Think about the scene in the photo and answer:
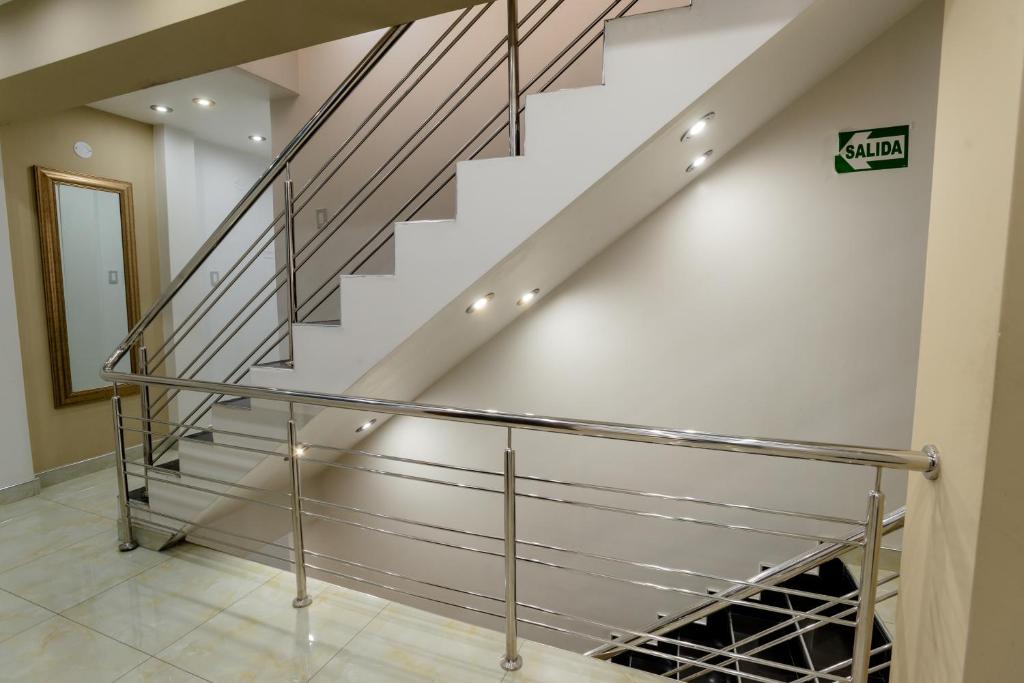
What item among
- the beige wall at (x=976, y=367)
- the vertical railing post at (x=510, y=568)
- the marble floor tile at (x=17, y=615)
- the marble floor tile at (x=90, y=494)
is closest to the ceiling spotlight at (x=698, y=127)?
the beige wall at (x=976, y=367)

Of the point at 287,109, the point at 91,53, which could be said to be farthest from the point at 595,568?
the point at 287,109

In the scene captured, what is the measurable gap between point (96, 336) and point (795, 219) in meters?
5.02

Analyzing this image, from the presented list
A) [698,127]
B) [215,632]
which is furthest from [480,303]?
[215,632]

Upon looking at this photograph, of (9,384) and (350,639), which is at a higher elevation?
(9,384)

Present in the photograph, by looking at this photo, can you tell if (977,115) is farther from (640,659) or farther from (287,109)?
(287,109)

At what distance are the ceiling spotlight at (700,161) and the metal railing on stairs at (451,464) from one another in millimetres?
779

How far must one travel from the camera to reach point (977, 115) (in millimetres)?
1015

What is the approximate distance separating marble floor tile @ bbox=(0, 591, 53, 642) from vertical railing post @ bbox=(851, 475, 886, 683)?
2.87 m

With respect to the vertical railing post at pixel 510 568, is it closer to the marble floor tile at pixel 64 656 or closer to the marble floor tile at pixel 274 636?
the marble floor tile at pixel 274 636

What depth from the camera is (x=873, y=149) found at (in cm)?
249

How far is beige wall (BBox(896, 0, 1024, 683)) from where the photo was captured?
911 millimetres

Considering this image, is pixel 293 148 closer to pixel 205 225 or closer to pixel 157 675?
pixel 157 675

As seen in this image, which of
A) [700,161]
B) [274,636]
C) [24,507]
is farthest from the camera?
[24,507]

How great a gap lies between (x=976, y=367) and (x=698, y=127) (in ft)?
4.73
